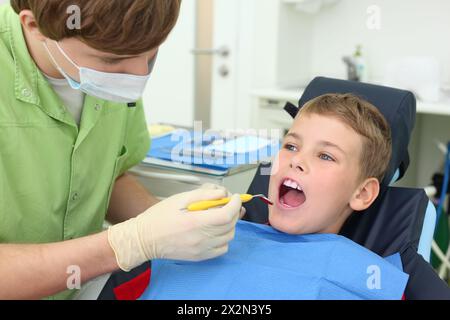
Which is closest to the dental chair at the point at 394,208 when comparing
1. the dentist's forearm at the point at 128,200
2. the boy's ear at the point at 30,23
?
the dentist's forearm at the point at 128,200

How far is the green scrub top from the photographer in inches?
46.5

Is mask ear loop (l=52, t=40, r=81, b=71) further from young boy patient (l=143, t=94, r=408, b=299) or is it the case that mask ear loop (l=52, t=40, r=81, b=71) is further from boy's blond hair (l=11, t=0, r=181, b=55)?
young boy patient (l=143, t=94, r=408, b=299)

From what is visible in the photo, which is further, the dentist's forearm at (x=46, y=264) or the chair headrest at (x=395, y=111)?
the chair headrest at (x=395, y=111)

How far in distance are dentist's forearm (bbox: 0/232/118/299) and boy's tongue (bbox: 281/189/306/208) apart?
478mm

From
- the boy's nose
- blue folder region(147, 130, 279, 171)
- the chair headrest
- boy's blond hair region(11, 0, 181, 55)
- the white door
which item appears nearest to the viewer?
boy's blond hair region(11, 0, 181, 55)

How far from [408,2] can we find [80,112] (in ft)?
7.59

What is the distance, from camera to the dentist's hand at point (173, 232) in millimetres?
1126

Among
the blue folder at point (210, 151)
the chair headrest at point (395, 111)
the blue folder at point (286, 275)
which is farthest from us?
the blue folder at point (210, 151)

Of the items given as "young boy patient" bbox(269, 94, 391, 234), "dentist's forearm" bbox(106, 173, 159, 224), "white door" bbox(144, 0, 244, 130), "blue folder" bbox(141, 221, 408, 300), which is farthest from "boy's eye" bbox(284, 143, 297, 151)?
"white door" bbox(144, 0, 244, 130)

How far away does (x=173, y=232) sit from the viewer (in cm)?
113

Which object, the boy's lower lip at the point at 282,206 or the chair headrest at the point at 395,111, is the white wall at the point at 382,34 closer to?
the chair headrest at the point at 395,111

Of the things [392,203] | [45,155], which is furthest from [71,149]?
[392,203]

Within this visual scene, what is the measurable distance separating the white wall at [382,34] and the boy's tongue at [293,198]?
2.00 meters
